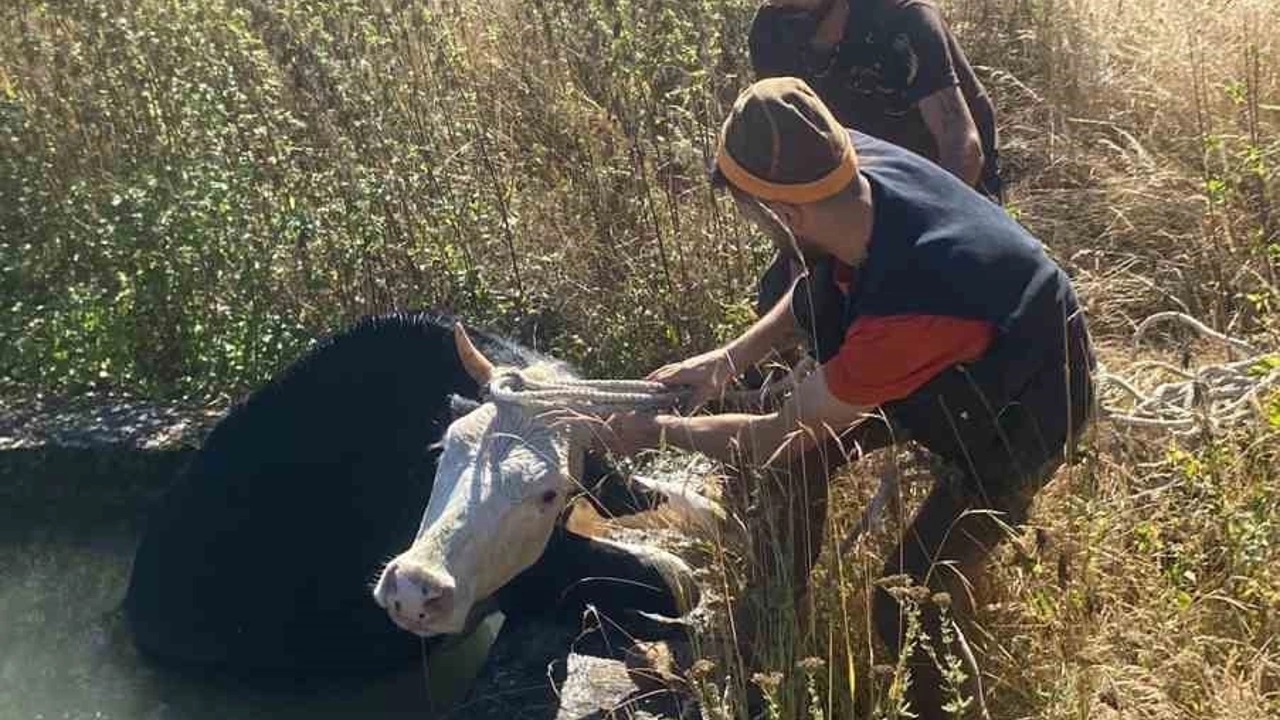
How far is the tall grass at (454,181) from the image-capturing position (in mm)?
5848

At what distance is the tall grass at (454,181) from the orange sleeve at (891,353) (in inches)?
83.5

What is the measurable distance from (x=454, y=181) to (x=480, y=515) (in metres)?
3.10

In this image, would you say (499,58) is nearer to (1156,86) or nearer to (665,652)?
(1156,86)

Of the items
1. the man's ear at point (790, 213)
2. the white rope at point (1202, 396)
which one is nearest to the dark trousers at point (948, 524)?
the man's ear at point (790, 213)

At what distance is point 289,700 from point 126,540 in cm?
109

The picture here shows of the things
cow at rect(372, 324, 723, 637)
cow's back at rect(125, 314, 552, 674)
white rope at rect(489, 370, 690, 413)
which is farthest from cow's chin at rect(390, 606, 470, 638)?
cow's back at rect(125, 314, 552, 674)

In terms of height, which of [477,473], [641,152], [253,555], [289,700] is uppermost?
[477,473]

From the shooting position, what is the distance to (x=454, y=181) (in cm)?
626

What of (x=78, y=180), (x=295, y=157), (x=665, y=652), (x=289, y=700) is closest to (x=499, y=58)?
(x=295, y=157)

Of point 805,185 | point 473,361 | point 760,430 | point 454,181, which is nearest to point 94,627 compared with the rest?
point 473,361

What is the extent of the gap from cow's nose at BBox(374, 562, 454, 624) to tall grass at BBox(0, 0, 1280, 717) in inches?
89.5

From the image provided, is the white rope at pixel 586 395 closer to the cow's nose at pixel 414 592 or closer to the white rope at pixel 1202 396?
the cow's nose at pixel 414 592

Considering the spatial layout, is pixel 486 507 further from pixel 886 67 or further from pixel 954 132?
pixel 886 67

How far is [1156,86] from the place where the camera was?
268 inches
